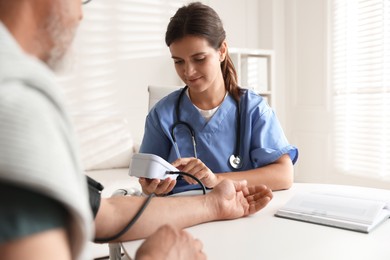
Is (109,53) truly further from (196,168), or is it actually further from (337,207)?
(337,207)

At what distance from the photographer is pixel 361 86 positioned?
2865 mm

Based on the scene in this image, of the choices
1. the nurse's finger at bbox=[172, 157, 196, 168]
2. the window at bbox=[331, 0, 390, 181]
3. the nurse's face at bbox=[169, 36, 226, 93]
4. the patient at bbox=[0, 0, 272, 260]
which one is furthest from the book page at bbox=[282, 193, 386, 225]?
the window at bbox=[331, 0, 390, 181]

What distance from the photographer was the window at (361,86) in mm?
2689

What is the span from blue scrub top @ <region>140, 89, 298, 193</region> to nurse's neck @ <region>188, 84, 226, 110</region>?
0.04 meters

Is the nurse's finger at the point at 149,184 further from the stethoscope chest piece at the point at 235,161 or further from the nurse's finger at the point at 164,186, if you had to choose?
the stethoscope chest piece at the point at 235,161

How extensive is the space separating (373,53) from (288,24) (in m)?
1.00

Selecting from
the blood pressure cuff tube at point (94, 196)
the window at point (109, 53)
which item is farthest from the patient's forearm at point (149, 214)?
the window at point (109, 53)

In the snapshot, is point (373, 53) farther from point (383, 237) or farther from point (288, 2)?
point (383, 237)

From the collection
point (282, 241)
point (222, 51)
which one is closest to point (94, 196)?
point (282, 241)

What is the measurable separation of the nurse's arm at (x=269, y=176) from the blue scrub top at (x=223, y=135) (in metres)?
0.07

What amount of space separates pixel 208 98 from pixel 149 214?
695 millimetres

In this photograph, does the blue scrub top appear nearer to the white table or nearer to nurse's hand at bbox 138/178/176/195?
nurse's hand at bbox 138/178/176/195

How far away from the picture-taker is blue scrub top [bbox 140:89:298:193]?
1.39m

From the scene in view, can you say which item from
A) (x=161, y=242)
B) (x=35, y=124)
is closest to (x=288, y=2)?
(x=161, y=242)
